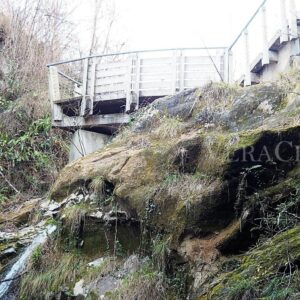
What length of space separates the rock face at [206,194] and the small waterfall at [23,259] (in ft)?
1.21

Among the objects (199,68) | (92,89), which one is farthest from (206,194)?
(92,89)

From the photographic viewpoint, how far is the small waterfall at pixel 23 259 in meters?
5.93

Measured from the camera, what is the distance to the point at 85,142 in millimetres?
10391

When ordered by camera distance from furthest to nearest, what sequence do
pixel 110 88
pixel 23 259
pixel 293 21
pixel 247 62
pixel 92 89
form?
pixel 92 89
pixel 110 88
pixel 247 62
pixel 293 21
pixel 23 259

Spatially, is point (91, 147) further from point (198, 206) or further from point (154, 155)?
point (198, 206)

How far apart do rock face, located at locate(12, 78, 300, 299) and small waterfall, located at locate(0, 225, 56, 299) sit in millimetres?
369

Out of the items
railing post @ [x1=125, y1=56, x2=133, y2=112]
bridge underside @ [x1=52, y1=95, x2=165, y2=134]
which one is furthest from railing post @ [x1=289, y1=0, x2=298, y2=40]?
railing post @ [x1=125, y1=56, x2=133, y2=112]

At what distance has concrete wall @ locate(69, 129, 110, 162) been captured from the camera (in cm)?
1034

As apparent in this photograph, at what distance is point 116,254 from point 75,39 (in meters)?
13.5

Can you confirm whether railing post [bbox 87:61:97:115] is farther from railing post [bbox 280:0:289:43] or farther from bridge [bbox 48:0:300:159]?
railing post [bbox 280:0:289:43]

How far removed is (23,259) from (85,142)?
14.8 ft

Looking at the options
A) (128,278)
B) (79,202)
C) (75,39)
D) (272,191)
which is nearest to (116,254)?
(128,278)

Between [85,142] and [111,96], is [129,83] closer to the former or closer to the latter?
[111,96]

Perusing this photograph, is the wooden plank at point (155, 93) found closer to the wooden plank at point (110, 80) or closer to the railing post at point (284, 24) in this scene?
the wooden plank at point (110, 80)
